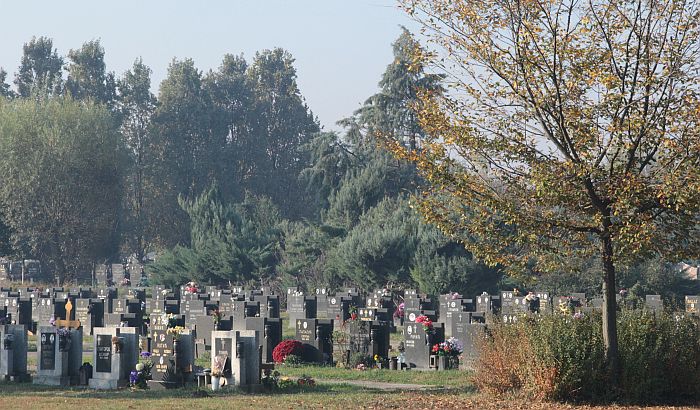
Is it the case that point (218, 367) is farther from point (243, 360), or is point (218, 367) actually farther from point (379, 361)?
point (379, 361)

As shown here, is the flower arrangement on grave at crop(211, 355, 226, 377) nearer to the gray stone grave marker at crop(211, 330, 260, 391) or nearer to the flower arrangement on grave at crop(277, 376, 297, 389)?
the gray stone grave marker at crop(211, 330, 260, 391)

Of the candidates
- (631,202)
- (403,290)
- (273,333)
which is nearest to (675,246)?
(631,202)

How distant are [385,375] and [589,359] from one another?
7890 millimetres

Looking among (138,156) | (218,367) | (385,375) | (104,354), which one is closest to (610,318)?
(218,367)

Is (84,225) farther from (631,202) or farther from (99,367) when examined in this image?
(631,202)

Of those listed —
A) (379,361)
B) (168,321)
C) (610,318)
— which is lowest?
(379,361)

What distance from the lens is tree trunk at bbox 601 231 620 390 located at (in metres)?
17.0

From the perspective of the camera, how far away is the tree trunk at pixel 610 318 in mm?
17031

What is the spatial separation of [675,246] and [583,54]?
3101 millimetres

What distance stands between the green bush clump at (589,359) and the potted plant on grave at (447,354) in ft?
23.5

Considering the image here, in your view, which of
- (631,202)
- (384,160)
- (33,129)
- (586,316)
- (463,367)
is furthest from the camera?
(33,129)

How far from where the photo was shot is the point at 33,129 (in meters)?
71.8

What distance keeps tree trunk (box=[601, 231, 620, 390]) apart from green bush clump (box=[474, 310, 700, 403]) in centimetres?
11

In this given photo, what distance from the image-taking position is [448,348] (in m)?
25.7
